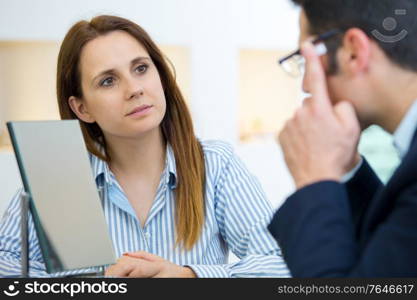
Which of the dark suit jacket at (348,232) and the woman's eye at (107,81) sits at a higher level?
the woman's eye at (107,81)

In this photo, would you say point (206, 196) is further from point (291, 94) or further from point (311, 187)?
point (291, 94)

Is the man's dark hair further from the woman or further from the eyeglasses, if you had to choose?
the woman

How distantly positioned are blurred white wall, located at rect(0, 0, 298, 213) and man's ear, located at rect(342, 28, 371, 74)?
2645 millimetres

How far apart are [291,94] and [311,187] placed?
3.70 m

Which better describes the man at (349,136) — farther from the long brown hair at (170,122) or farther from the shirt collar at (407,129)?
the long brown hair at (170,122)

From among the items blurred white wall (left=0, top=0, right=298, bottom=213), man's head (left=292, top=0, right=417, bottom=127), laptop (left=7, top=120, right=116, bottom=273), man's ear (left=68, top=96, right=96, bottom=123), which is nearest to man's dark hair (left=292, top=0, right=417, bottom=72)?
man's head (left=292, top=0, right=417, bottom=127)

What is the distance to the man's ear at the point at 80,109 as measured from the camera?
177 centimetres

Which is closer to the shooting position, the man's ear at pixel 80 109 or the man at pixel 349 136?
the man at pixel 349 136

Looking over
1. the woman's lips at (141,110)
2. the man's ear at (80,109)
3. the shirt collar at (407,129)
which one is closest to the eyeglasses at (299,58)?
the shirt collar at (407,129)

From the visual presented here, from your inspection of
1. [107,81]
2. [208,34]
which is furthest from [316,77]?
[208,34]

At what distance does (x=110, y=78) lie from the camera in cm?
164

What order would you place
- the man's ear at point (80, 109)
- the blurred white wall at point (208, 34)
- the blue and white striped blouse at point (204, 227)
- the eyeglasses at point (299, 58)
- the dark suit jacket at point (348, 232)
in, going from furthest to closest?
1. the blurred white wall at point (208, 34)
2. the man's ear at point (80, 109)
3. the blue and white striped blouse at point (204, 227)
4. the eyeglasses at point (299, 58)
5. the dark suit jacket at point (348, 232)

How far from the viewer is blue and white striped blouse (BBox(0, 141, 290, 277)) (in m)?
1.59

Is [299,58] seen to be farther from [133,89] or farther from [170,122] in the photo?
[170,122]
